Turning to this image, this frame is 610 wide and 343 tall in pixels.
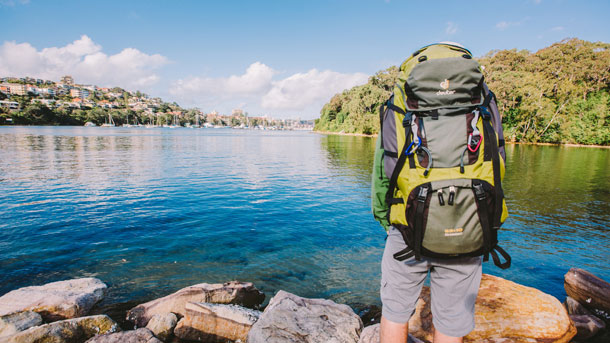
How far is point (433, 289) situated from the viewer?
8.36 feet

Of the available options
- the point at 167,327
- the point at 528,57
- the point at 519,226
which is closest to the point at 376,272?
the point at 167,327

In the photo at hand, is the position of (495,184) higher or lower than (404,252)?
higher

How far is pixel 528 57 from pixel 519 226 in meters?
81.7

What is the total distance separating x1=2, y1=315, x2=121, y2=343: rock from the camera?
4.52m

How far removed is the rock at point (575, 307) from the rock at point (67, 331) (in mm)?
8585

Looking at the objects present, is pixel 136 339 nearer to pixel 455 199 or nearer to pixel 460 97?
pixel 455 199

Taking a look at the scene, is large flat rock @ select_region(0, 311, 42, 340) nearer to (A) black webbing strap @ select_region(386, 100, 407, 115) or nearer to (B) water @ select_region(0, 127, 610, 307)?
(B) water @ select_region(0, 127, 610, 307)

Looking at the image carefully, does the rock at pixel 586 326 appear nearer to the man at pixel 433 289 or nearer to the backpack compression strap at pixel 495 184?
the man at pixel 433 289

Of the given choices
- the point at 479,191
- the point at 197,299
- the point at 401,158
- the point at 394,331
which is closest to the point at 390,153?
the point at 401,158

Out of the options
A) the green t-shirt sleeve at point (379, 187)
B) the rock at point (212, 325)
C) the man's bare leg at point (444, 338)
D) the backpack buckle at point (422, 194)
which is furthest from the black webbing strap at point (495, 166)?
the rock at point (212, 325)

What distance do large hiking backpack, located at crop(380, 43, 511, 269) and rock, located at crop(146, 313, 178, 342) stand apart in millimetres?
4763

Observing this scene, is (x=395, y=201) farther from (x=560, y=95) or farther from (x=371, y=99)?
(x=371, y=99)

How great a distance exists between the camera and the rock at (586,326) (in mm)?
5020

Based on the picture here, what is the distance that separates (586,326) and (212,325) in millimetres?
6413
